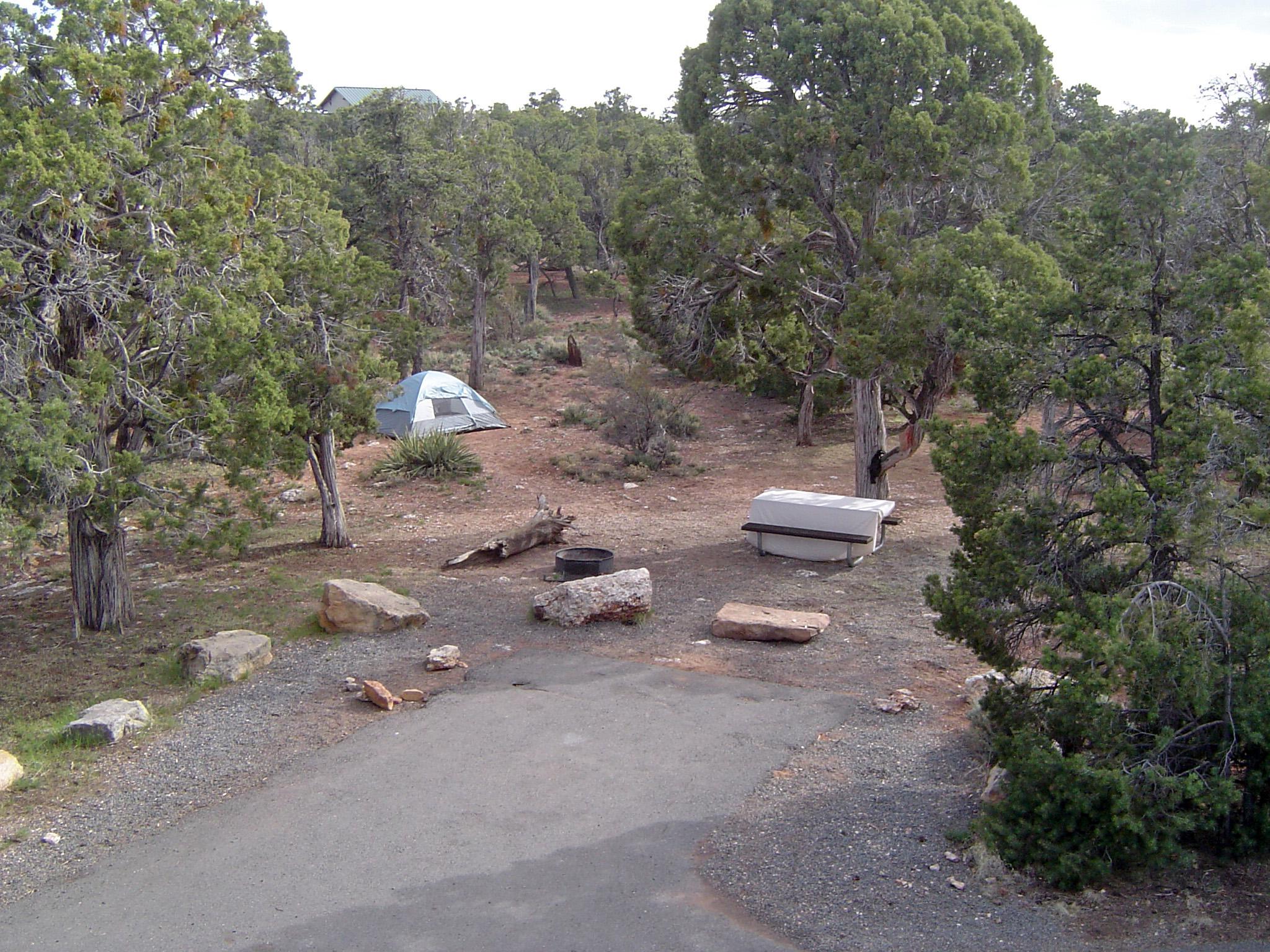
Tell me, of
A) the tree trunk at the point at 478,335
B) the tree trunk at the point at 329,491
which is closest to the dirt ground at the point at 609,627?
the tree trunk at the point at 329,491

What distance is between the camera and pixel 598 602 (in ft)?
37.2

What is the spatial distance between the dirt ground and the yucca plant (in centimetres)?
41

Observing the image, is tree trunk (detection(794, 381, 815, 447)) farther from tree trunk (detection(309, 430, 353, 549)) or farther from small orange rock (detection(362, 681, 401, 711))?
small orange rock (detection(362, 681, 401, 711))

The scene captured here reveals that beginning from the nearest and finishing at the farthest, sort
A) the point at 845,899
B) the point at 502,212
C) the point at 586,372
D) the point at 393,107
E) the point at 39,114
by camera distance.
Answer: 1. the point at 845,899
2. the point at 39,114
3. the point at 393,107
4. the point at 502,212
5. the point at 586,372

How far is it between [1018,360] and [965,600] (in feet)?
4.96

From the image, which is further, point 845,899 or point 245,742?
point 245,742

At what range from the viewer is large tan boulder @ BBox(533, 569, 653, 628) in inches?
446

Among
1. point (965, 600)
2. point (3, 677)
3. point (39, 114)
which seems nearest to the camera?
point (965, 600)

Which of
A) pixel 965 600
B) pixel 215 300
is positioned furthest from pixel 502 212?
pixel 965 600

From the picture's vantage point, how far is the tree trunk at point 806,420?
2230 centimetres

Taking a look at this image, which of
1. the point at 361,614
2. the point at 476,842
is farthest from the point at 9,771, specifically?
the point at 361,614

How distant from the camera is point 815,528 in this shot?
45.1 feet

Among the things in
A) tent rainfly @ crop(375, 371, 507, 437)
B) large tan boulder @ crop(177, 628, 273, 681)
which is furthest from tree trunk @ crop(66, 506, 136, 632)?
tent rainfly @ crop(375, 371, 507, 437)

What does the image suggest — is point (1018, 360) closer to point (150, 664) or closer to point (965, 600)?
point (965, 600)
